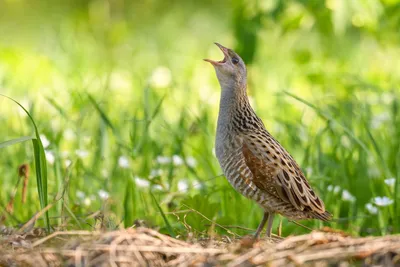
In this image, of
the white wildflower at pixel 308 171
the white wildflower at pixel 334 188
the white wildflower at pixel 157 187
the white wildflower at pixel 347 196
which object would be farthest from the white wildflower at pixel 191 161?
the white wildflower at pixel 347 196

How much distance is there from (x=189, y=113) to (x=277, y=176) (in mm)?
2736

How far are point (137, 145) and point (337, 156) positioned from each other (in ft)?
4.88

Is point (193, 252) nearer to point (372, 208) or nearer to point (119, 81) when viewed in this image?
point (372, 208)

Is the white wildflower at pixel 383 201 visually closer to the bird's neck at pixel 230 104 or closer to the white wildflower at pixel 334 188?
the white wildflower at pixel 334 188

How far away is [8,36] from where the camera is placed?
1215 centimetres

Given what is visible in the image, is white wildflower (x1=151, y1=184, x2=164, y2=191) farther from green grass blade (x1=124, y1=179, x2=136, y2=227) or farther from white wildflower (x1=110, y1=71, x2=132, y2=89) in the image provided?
white wildflower (x1=110, y1=71, x2=132, y2=89)

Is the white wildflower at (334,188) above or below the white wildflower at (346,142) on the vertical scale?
below

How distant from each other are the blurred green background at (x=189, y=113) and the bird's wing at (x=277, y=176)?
10.1 inches

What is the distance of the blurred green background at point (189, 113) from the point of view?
5.34m

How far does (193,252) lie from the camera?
3443 mm

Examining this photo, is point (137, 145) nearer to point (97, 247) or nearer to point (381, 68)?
point (97, 247)

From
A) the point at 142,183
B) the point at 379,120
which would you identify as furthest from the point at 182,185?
the point at 379,120

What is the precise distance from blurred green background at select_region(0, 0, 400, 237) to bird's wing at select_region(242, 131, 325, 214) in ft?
0.84

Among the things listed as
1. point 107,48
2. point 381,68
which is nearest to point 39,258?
point 381,68
